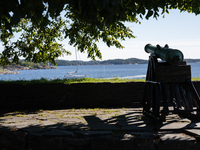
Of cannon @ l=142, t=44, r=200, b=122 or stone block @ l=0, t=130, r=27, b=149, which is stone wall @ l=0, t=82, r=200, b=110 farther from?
stone block @ l=0, t=130, r=27, b=149

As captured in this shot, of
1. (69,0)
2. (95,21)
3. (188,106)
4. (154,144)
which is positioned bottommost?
(154,144)

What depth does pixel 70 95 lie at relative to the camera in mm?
8102

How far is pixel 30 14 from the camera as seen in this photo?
3830mm

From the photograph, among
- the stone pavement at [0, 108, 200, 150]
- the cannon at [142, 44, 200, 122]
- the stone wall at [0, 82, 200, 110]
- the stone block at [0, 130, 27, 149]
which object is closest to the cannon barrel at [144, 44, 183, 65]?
the cannon at [142, 44, 200, 122]

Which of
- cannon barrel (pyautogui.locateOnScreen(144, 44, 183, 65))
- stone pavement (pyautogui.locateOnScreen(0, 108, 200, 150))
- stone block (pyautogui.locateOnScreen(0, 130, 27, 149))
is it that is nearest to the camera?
stone pavement (pyautogui.locateOnScreen(0, 108, 200, 150))

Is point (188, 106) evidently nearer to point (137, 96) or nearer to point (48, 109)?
point (137, 96)

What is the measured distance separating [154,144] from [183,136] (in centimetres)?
61

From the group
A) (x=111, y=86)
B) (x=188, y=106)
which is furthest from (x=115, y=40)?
(x=188, y=106)

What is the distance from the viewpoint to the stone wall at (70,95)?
26.2 ft

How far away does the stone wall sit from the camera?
26.2 feet

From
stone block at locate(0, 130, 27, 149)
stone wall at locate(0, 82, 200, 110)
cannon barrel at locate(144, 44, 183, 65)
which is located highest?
cannon barrel at locate(144, 44, 183, 65)

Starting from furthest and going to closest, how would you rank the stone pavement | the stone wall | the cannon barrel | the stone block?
the stone wall → the cannon barrel → the stone block → the stone pavement

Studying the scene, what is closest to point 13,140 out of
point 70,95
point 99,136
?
point 99,136

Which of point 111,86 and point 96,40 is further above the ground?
point 96,40
